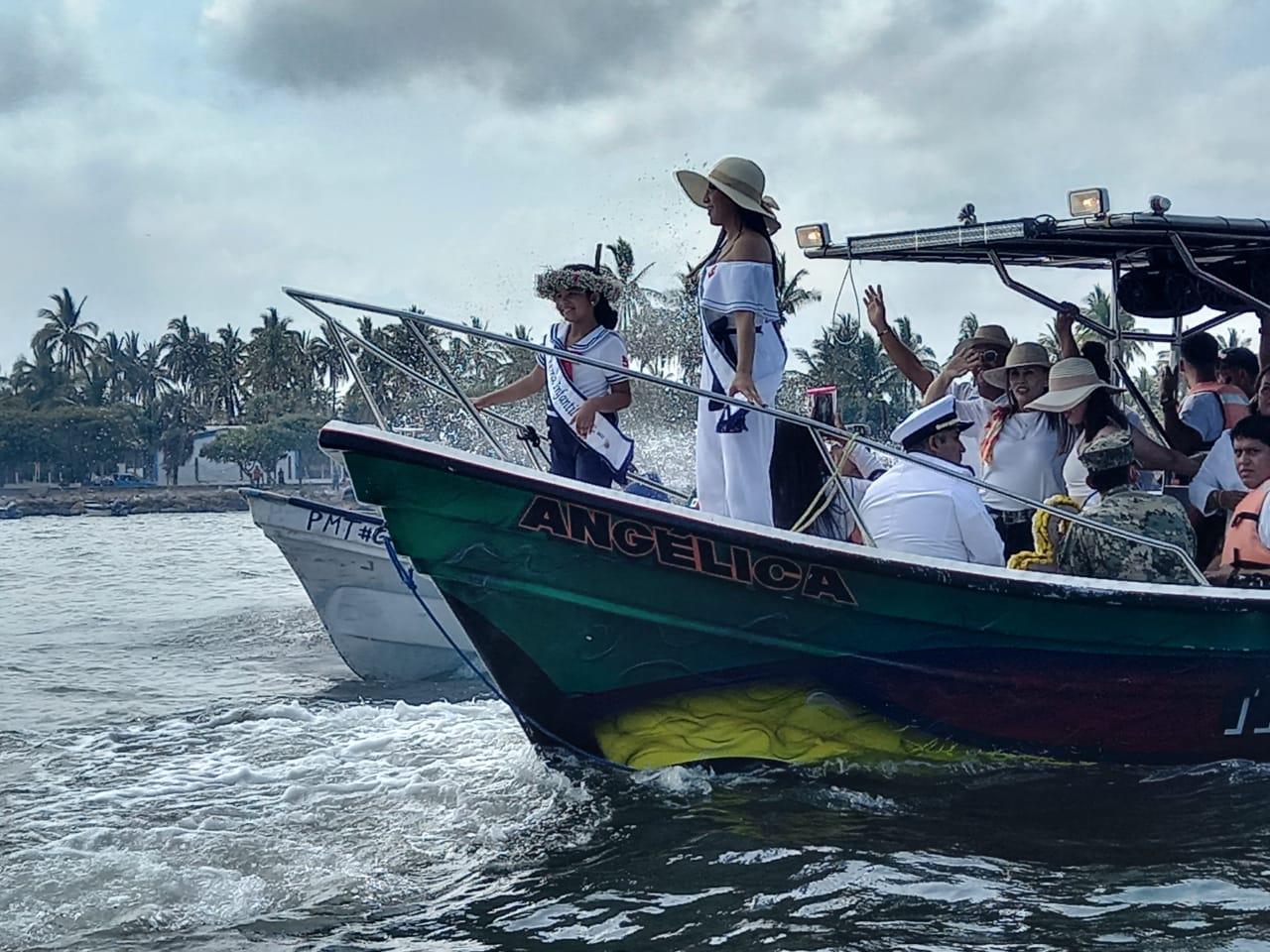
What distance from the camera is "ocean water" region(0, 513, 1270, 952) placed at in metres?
4.03

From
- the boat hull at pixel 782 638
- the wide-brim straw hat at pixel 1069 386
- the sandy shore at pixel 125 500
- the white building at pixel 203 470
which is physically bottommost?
the boat hull at pixel 782 638

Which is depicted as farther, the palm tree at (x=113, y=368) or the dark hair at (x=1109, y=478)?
the palm tree at (x=113, y=368)

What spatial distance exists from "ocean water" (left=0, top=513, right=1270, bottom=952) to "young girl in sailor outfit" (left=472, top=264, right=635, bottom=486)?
1336 millimetres

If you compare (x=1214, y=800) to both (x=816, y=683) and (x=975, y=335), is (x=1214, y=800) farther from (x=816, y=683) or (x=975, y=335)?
(x=975, y=335)

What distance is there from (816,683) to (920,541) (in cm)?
68

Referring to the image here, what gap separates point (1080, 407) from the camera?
5.66 metres

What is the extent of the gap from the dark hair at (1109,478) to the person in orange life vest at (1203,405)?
68.8 inches

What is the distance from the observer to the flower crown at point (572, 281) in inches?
229

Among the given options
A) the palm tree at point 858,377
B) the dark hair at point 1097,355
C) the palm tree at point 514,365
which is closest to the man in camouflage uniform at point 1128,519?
the dark hair at point 1097,355

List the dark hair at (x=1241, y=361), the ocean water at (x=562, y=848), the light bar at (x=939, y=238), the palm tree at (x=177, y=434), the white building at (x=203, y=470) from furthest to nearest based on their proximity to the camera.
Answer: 1. the palm tree at (x=177, y=434)
2. the white building at (x=203, y=470)
3. the dark hair at (x=1241, y=361)
4. the light bar at (x=939, y=238)
5. the ocean water at (x=562, y=848)

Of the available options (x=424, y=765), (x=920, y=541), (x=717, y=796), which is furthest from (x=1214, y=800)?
(x=424, y=765)

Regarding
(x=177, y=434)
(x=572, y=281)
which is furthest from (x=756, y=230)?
(x=177, y=434)

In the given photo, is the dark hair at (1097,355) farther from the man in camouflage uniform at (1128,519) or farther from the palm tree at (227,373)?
the palm tree at (227,373)

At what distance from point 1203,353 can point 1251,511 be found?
6.14 ft
